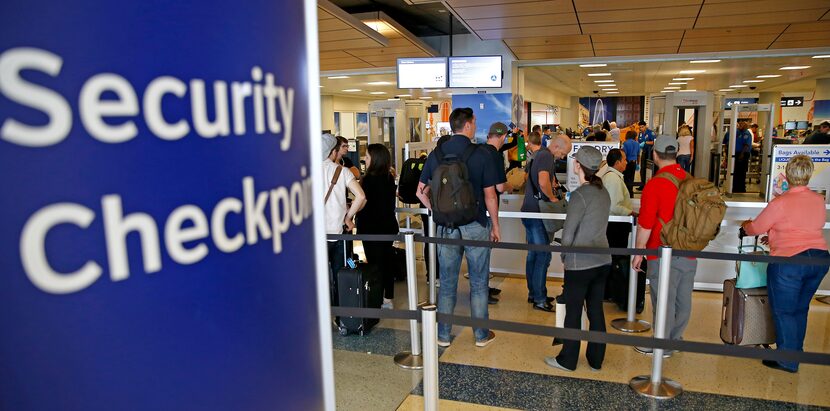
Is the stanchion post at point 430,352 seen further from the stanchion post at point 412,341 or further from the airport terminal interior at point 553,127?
the stanchion post at point 412,341

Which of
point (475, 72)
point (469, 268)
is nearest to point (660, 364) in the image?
point (469, 268)

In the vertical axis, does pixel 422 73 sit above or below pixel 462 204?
above

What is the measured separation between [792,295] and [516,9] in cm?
474

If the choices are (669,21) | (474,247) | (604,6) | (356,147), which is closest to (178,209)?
(474,247)

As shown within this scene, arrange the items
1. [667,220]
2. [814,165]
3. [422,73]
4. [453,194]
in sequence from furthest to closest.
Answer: [422,73] → [814,165] → [453,194] → [667,220]

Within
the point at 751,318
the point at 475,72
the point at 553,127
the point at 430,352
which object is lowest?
the point at 751,318

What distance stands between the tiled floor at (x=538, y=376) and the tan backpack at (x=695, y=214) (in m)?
0.86

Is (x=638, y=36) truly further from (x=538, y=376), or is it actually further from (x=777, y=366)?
(x=538, y=376)

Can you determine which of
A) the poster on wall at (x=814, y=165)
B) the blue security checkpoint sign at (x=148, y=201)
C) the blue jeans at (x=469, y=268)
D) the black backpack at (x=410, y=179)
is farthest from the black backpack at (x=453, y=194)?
the poster on wall at (x=814, y=165)

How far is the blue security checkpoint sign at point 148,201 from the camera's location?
2.19ft

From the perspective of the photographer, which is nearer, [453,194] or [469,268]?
[453,194]

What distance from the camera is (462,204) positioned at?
413cm

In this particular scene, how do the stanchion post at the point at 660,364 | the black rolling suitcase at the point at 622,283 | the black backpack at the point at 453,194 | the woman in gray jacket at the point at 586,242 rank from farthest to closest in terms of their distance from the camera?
the black rolling suitcase at the point at 622,283, the black backpack at the point at 453,194, the woman in gray jacket at the point at 586,242, the stanchion post at the point at 660,364

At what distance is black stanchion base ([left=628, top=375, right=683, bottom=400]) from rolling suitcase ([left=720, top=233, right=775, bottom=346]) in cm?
70
